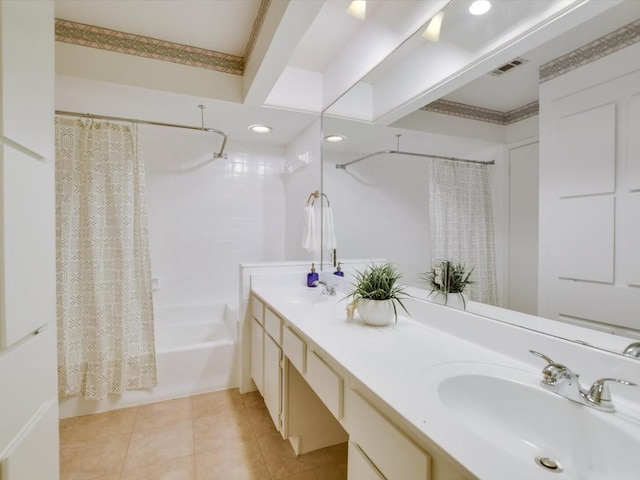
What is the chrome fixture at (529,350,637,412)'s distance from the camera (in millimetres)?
729

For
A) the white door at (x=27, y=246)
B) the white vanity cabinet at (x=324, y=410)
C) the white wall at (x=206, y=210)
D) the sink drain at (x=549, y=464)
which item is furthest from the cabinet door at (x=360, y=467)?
the white wall at (x=206, y=210)

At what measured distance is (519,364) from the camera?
99 cm

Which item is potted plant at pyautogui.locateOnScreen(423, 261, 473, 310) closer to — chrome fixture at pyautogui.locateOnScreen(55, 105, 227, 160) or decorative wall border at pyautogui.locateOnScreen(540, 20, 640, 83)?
decorative wall border at pyautogui.locateOnScreen(540, 20, 640, 83)

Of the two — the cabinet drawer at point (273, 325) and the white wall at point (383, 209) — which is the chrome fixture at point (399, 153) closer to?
the white wall at point (383, 209)

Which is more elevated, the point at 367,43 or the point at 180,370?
the point at 367,43

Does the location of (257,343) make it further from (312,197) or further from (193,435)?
(312,197)

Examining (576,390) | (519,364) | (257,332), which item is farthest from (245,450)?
(576,390)

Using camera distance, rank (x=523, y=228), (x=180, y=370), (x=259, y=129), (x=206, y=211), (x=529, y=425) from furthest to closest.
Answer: (x=206, y=211), (x=259, y=129), (x=180, y=370), (x=523, y=228), (x=529, y=425)

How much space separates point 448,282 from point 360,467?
808 mm

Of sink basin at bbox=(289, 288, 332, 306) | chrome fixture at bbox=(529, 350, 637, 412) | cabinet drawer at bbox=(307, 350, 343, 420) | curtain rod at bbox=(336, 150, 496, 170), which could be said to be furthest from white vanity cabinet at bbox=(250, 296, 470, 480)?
curtain rod at bbox=(336, 150, 496, 170)

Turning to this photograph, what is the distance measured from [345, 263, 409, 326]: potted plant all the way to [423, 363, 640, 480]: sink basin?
0.43 meters

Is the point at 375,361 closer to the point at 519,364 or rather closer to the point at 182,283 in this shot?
the point at 519,364

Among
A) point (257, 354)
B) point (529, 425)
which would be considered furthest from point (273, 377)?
point (529, 425)

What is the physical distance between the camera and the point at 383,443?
2.57 feet
